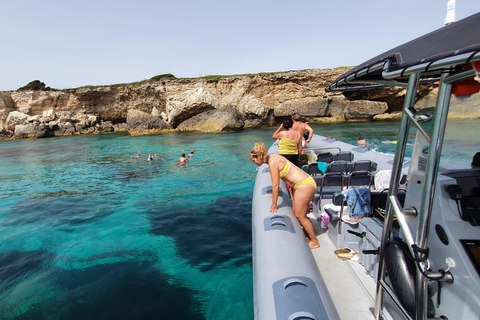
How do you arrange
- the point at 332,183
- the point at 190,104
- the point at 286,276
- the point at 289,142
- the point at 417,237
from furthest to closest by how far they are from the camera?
1. the point at 190,104
2. the point at 289,142
3. the point at 332,183
4. the point at 286,276
5. the point at 417,237

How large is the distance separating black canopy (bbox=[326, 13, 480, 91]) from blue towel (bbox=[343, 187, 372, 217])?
1720mm

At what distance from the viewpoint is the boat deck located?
8.75 ft

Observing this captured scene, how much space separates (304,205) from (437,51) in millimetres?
2416

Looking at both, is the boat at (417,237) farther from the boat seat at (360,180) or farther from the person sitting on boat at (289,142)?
the person sitting on boat at (289,142)

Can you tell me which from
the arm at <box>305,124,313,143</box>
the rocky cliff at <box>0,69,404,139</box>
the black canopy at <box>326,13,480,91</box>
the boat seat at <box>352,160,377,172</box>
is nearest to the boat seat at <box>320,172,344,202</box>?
the boat seat at <box>352,160,377,172</box>

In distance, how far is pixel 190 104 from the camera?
32.0 meters

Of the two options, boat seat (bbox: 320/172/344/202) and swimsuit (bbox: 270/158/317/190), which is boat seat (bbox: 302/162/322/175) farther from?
swimsuit (bbox: 270/158/317/190)

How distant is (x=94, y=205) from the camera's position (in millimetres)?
8492

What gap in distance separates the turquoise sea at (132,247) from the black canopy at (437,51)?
0.63 metres

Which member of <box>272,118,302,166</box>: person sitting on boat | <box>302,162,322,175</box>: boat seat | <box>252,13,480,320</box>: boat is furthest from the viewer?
<box>272,118,302,166</box>: person sitting on boat

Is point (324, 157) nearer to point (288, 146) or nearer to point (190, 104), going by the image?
point (288, 146)

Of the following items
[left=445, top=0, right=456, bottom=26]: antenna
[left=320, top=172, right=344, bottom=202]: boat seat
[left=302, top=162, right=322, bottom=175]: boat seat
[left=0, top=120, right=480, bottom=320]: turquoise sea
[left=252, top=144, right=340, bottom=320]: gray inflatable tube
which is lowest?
[left=0, top=120, right=480, bottom=320]: turquoise sea

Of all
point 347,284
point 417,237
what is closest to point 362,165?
point 347,284

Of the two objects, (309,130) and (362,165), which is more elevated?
(309,130)
